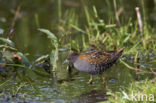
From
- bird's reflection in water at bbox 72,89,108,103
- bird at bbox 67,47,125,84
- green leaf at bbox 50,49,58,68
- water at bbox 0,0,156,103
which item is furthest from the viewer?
green leaf at bbox 50,49,58,68

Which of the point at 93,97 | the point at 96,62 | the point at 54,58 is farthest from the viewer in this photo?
the point at 54,58

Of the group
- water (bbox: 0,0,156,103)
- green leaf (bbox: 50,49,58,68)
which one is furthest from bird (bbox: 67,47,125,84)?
green leaf (bbox: 50,49,58,68)

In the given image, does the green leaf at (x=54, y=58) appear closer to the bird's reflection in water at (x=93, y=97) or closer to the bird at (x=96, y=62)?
the bird at (x=96, y=62)

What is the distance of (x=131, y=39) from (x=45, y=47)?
2.21 m

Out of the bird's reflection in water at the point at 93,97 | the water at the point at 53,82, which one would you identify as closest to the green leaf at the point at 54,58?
the water at the point at 53,82

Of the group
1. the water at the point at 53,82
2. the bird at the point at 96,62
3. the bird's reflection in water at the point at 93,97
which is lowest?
the bird's reflection in water at the point at 93,97

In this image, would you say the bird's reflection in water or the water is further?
the water

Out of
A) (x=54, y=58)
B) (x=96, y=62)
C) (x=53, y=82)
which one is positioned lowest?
(x=53, y=82)

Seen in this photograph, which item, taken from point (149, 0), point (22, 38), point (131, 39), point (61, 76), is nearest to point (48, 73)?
point (61, 76)

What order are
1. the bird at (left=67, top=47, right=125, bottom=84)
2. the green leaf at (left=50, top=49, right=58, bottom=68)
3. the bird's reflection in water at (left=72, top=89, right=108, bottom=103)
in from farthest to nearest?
1. the green leaf at (left=50, top=49, right=58, bottom=68)
2. the bird at (left=67, top=47, right=125, bottom=84)
3. the bird's reflection in water at (left=72, top=89, right=108, bottom=103)

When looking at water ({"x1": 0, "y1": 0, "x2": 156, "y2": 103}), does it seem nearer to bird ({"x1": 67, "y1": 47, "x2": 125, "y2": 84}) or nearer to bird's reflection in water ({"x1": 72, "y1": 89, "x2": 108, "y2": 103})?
bird's reflection in water ({"x1": 72, "y1": 89, "x2": 108, "y2": 103})

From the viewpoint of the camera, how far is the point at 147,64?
7277mm

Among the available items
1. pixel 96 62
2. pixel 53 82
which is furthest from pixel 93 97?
pixel 53 82

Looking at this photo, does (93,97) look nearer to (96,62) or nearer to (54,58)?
(96,62)
